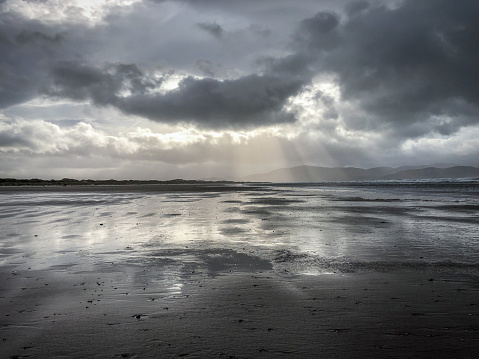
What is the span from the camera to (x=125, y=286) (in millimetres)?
8992

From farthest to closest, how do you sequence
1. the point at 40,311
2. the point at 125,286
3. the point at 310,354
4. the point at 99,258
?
1. the point at 99,258
2. the point at 125,286
3. the point at 40,311
4. the point at 310,354

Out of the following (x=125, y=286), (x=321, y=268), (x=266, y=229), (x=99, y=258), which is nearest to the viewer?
(x=125, y=286)

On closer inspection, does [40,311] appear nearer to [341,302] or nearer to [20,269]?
[20,269]

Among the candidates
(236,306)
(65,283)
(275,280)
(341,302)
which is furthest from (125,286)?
(341,302)

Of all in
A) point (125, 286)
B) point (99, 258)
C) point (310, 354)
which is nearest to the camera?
point (310, 354)

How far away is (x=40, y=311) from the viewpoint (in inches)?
284

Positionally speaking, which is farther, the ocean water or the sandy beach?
the ocean water

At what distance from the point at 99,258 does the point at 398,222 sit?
1772 cm

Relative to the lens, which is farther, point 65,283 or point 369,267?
point 369,267

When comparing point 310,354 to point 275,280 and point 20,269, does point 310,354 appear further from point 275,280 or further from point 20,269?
point 20,269

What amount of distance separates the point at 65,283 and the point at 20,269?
2633 millimetres

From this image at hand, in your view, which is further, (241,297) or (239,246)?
(239,246)

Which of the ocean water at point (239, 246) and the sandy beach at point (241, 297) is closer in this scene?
the sandy beach at point (241, 297)

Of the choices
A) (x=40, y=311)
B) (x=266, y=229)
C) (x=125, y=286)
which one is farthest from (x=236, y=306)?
(x=266, y=229)
